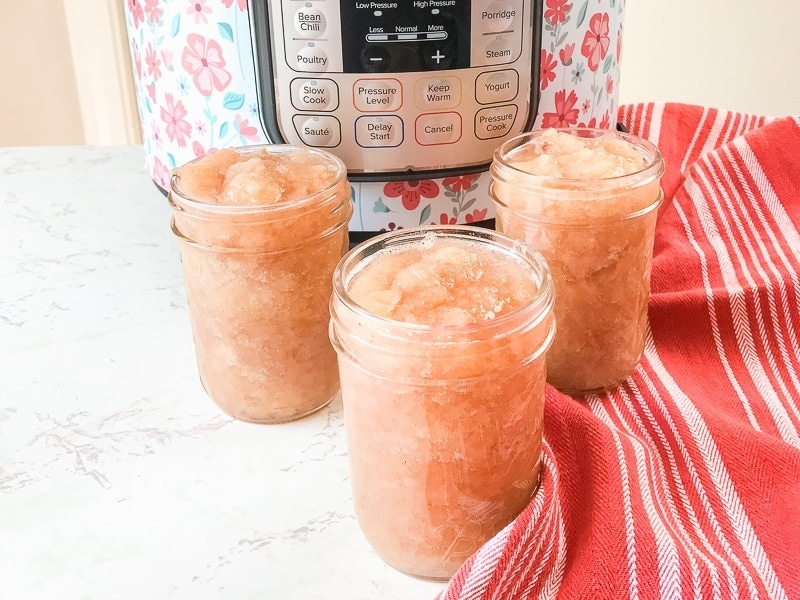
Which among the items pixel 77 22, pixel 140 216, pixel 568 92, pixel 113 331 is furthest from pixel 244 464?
pixel 77 22

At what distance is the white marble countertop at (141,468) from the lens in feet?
1.39

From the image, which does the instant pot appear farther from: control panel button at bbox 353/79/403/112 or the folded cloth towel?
the folded cloth towel

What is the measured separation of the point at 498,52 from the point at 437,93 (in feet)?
0.17

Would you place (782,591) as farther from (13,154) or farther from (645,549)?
(13,154)

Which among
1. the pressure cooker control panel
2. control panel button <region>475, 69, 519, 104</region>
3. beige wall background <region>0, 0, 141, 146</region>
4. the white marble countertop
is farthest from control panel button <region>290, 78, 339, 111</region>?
beige wall background <region>0, 0, 141, 146</region>

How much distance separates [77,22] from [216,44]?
1204 mm

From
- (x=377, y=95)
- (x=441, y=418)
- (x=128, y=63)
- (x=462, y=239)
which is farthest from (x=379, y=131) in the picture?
(x=128, y=63)

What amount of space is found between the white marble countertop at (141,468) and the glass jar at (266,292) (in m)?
0.02

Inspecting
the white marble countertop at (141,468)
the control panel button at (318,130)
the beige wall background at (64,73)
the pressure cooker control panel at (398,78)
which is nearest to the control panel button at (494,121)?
the pressure cooker control panel at (398,78)

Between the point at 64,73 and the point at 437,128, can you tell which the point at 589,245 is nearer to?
the point at 437,128

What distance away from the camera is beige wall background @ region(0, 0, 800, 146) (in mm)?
1222

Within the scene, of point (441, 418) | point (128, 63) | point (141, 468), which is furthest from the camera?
point (128, 63)

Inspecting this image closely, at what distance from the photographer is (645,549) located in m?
0.41

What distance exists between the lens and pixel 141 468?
506 millimetres
